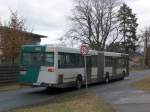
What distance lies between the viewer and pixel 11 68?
3441cm

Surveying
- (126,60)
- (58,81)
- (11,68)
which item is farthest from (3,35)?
(58,81)

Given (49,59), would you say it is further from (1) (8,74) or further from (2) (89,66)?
(1) (8,74)

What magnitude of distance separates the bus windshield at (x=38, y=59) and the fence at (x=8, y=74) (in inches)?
304

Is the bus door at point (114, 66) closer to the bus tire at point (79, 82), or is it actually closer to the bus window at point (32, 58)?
the bus tire at point (79, 82)

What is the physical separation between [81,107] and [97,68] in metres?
16.7

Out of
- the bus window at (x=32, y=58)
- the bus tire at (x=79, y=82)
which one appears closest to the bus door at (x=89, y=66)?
the bus tire at (x=79, y=82)

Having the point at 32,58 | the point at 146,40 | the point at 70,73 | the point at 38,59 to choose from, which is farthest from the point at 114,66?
the point at 146,40

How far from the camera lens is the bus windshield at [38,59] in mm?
24766

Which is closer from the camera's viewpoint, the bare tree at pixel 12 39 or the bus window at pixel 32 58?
the bus window at pixel 32 58

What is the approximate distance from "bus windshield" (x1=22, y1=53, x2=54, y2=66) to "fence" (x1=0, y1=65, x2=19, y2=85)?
7.72 m

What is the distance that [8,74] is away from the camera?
3384cm

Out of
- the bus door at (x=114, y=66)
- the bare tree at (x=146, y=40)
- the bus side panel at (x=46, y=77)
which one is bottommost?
the bus side panel at (x=46, y=77)

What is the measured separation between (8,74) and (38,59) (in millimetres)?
9318

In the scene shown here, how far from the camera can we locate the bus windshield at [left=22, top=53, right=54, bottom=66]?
81.3 ft
